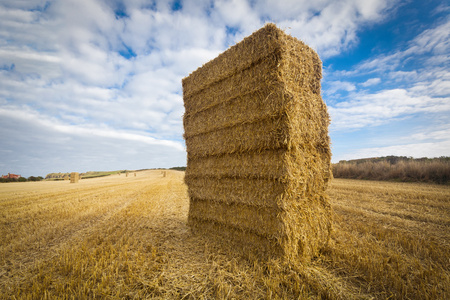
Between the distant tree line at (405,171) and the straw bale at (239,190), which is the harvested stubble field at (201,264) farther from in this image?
the distant tree line at (405,171)

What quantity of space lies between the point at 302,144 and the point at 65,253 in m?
4.86

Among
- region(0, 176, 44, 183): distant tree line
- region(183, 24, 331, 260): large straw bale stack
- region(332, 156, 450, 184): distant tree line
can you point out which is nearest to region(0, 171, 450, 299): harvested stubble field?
region(183, 24, 331, 260): large straw bale stack

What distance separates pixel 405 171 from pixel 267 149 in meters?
15.9

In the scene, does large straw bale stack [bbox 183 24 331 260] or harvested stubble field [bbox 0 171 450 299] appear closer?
harvested stubble field [bbox 0 171 450 299]

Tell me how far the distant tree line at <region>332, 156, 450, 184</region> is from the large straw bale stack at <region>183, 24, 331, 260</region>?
13.5 m

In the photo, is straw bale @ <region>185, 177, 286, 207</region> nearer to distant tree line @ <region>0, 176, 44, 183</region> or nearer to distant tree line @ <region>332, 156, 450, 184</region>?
distant tree line @ <region>332, 156, 450, 184</region>

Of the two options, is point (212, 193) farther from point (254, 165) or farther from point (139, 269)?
point (139, 269)

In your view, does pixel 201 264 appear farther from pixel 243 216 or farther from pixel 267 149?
pixel 267 149

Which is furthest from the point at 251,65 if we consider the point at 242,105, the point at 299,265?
the point at 299,265

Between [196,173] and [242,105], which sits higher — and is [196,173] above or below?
below

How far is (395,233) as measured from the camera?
169 inches

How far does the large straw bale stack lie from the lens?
3.44 m

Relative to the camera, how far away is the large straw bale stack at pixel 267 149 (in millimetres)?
3438

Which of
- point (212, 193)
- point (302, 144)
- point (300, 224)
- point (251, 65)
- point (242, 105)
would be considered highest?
point (251, 65)
